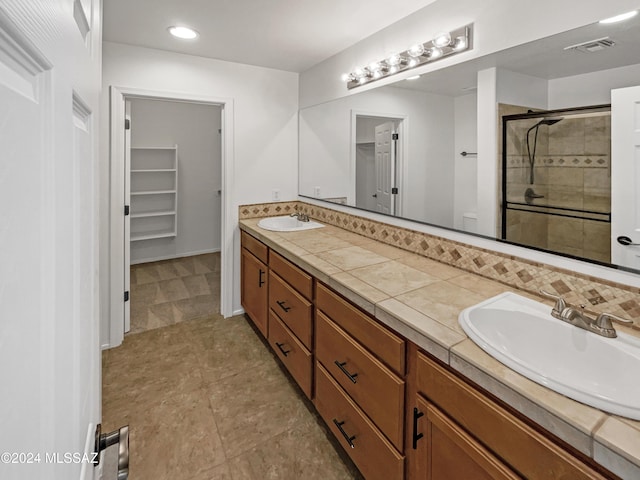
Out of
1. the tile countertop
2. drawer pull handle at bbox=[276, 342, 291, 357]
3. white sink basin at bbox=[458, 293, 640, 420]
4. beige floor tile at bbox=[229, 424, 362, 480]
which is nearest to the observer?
the tile countertop

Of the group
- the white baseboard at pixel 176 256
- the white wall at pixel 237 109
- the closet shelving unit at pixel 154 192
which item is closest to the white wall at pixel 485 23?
the white wall at pixel 237 109

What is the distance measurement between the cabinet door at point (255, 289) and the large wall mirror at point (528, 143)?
3.29 feet

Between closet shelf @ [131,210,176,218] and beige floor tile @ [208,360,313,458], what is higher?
closet shelf @ [131,210,176,218]

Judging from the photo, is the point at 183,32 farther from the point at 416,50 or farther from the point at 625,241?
the point at 625,241

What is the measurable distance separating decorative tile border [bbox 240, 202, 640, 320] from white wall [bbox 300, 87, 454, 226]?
0.48ft

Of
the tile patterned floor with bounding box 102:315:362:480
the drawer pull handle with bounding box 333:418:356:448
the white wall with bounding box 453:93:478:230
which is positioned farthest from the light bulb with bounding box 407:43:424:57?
the tile patterned floor with bounding box 102:315:362:480

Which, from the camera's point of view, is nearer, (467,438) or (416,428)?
(467,438)

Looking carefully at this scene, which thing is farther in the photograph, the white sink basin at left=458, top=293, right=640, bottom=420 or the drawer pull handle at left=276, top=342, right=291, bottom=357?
the drawer pull handle at left=276, top=342, right=291, bottom=357

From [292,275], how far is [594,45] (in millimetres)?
1713

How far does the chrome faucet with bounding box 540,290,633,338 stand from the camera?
1079mm

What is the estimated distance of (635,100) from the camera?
1168mm

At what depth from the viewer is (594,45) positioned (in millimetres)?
1289

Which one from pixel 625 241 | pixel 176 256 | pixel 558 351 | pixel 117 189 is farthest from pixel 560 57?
pixel 176 256

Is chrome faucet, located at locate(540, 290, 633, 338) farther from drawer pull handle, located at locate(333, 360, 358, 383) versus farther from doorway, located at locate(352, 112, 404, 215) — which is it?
doorway, located at locate(352, 112, 404, 215)
